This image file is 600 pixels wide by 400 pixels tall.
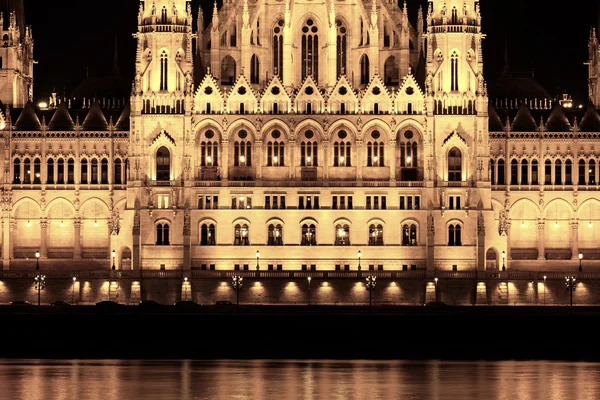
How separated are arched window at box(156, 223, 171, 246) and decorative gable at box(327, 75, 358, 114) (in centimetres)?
1622

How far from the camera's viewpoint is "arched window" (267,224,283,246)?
15600 centimetres

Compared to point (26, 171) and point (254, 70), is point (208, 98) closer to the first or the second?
point (254, 70)

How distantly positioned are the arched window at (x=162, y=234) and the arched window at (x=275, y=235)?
8080mm

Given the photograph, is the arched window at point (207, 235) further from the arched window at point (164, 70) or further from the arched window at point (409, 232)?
the arched window at point (409, 232)

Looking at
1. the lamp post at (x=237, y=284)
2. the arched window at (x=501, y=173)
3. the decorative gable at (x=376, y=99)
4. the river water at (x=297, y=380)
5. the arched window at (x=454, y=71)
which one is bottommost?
the river water at (x=297, y=380)

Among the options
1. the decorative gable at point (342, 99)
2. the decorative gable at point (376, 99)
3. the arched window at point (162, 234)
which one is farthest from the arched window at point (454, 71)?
the arched window at point (162, 234)

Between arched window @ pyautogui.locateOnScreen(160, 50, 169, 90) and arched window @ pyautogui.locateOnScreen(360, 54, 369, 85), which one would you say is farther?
arched window @ pyautogui.locateOnScreen(360, 54, 369, 85)

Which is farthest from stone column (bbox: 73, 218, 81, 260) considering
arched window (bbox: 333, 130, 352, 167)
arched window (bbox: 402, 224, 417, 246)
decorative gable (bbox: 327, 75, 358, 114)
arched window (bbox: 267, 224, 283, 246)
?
arched window (bbox: 402, 224, 417, 246)

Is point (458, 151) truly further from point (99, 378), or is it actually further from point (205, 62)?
point (99, 378)

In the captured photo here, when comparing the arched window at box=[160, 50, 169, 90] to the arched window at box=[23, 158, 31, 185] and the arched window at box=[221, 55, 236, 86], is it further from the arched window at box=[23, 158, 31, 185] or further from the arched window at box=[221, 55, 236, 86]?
the arched window at box=[23, 158, 31, 185]

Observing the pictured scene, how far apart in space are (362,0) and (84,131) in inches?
1013

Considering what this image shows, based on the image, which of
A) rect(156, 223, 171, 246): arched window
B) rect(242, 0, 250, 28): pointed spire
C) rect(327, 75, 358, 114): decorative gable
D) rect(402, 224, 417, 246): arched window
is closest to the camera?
rect(156, 223, 171, 246): arched window

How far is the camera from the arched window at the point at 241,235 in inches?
6142

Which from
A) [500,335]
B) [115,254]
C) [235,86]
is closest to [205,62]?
[235,86]
